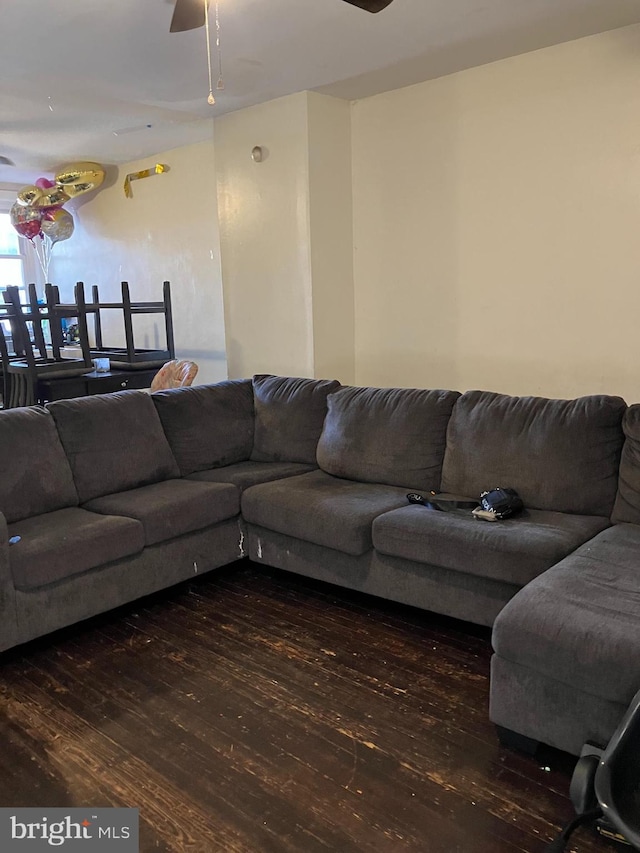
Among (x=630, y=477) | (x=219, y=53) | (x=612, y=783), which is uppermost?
(x=219, y=53)

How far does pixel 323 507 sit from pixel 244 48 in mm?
2283

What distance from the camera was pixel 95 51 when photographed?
10.8 ft

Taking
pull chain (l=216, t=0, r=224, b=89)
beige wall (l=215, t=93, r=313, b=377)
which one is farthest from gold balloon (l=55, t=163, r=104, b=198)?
pull chain (l=216, t=0, r=224, b=89)

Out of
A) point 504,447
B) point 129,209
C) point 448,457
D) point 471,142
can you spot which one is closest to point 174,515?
point 448,457

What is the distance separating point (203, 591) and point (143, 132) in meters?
3.53

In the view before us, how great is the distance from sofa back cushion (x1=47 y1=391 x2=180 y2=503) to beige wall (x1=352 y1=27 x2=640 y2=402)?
1.76m

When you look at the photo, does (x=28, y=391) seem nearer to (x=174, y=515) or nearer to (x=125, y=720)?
(x=174, y=515)

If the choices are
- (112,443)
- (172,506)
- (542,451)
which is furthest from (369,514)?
(112,443)

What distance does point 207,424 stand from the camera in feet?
11.7

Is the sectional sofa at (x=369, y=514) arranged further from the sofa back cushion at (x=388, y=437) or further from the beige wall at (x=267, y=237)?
the beige wall at (x=267, y=237)

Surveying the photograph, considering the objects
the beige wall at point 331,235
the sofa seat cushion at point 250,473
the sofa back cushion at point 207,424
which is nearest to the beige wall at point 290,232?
the beige wall at point 331,235

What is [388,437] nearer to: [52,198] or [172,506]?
[172,506]

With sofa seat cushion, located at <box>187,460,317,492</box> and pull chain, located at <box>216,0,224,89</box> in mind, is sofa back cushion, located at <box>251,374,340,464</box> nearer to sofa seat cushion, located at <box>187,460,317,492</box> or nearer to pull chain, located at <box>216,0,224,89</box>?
sofa seat cushion, located at <box>187,460,317,492</box>

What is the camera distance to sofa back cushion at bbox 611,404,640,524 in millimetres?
2566
